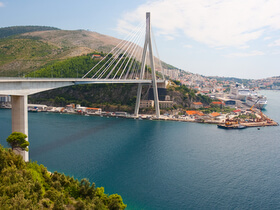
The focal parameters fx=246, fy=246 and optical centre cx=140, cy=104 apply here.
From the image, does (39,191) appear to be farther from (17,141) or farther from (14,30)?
(14,30)

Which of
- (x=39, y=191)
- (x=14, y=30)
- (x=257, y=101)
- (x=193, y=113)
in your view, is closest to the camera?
(x=39, y=191)

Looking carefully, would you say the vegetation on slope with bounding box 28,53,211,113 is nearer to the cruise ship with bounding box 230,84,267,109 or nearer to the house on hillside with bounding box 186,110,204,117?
the house on hillside with bounding box 186,110,204,117

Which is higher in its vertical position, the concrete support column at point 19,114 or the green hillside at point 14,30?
the green hillside at point 14,30

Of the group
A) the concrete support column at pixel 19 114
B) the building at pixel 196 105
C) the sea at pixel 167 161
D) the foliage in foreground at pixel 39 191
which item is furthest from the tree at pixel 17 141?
the building at pixel 196 105

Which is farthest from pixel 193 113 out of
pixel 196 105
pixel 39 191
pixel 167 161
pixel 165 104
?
pixel 39 191

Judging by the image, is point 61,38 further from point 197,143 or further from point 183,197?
point 183,197

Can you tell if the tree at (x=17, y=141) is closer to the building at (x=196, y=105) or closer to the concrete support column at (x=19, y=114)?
the concrete support column at (x=19, y=114)

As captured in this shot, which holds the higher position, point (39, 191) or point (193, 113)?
point (193, 113)
